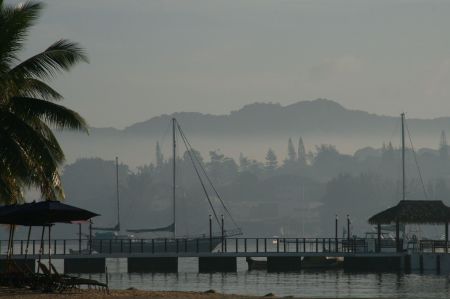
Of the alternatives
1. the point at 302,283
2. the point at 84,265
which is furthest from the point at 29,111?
the point at 84,265

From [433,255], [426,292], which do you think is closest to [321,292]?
[426,292]

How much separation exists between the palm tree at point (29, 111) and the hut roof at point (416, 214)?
43.9 meters

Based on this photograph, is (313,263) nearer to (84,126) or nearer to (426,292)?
(426,292)

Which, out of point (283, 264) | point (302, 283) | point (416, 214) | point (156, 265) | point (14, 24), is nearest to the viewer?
point (14, 24)

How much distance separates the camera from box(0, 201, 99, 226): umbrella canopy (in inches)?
1657

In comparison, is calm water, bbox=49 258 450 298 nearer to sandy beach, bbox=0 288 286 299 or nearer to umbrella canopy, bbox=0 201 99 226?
sandy beach, bbox=0 288 286 299

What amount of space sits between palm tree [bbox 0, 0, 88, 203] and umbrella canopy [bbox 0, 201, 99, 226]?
119cm

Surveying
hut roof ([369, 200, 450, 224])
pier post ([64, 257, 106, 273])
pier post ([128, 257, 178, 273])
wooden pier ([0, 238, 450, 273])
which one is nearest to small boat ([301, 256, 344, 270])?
wooden pier ([0, 238, 450, 273])

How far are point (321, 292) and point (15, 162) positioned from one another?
28927 mm

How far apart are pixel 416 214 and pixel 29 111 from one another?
4687 cm

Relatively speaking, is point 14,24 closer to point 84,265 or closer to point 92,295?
point 92,295

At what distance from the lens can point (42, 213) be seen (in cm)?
4266

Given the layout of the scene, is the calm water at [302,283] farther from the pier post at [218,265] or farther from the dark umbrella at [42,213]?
the dark umbrella at [42,213]

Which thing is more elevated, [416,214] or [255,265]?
[416,214]
